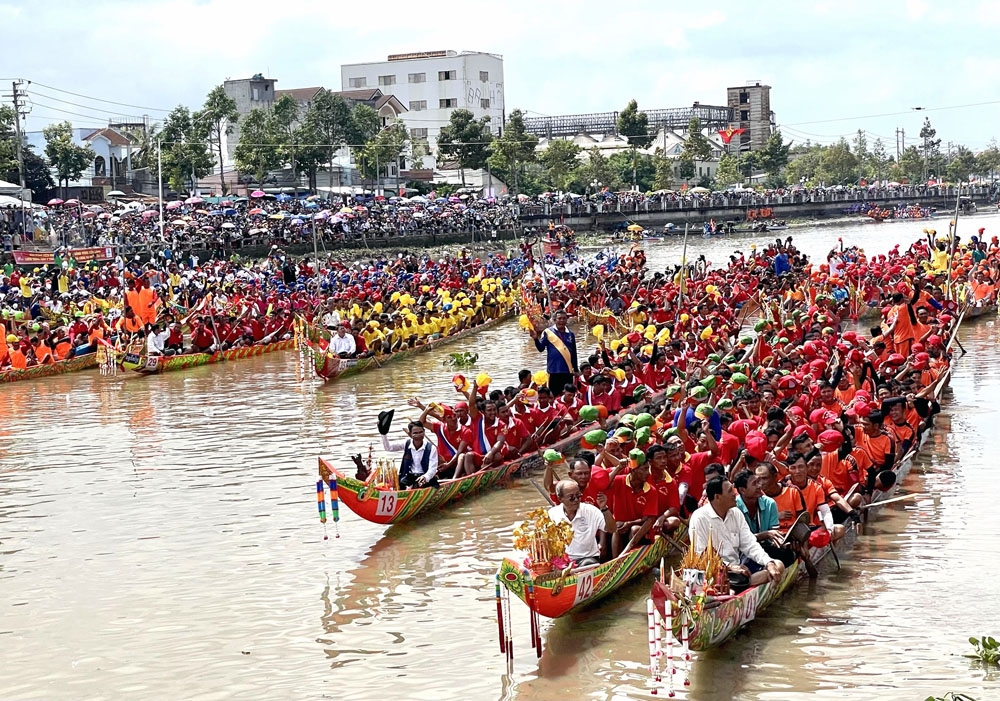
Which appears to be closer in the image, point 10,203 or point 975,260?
point 975,260

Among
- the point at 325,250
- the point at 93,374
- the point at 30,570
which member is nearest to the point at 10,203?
the point at 325,250

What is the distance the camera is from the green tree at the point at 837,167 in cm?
9500

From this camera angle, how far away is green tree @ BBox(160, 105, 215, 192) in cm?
5409

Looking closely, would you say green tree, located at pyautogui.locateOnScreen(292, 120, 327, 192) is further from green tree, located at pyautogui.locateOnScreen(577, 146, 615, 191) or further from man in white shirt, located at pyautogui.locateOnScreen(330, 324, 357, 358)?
man in white shirt, located at pyautogui.locateOnScreen(330, 324, 357, 358)

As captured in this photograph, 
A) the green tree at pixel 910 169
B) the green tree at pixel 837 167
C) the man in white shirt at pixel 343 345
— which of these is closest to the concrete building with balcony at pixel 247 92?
the green tree at pixel 837 167

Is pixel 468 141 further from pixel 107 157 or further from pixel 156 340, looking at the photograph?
pixel 156 340

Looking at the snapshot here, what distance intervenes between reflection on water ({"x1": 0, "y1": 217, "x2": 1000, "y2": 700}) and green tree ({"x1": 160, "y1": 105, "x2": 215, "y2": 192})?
132 feet

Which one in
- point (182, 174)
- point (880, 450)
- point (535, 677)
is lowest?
point (535, 677)

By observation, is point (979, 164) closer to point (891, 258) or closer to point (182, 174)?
point (182, 174)

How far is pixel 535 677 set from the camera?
303 inches

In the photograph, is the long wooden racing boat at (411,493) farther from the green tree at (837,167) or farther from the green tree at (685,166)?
the green tree at (837,167)

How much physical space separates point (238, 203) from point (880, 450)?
39389 mm

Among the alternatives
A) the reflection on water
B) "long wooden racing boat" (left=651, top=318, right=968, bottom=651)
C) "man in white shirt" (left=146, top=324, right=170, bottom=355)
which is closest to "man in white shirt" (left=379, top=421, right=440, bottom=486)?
the reflection on water

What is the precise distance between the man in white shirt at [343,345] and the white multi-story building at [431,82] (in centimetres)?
6933
